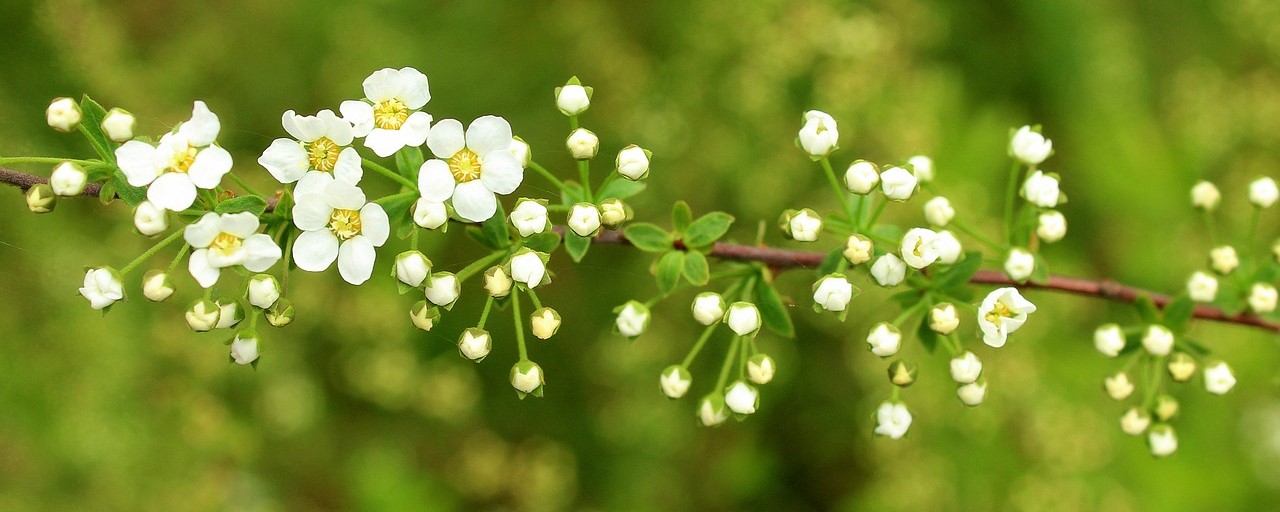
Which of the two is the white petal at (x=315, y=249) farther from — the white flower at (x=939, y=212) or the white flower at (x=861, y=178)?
the white flower at (x=939, y=212)

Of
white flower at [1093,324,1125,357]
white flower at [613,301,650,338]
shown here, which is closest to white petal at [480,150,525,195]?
A: white flower at [613,301,650,338]

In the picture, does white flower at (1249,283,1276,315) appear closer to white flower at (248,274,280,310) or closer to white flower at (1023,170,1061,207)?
white flower at (1023,170,1061,207)

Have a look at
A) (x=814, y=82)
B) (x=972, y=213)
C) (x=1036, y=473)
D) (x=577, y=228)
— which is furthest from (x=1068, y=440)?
(x=577, y=228)

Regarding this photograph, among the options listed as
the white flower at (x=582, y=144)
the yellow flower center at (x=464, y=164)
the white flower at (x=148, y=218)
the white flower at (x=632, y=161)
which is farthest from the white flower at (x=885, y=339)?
the white flower at (x=148, y=218)

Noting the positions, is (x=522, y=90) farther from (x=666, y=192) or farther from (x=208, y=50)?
(x=208, y=50)

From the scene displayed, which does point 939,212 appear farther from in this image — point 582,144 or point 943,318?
point 582,144

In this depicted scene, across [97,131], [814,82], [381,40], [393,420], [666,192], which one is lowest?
[393,420]
